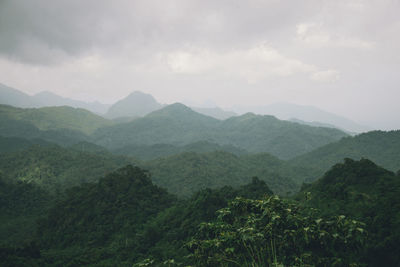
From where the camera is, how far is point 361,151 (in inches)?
2566

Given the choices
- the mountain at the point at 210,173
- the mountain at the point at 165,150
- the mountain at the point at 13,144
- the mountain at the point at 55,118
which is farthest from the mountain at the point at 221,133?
the mountain at the point at 210,173

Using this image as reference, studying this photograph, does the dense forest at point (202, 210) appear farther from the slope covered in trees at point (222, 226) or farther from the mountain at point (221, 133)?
the mountain at point (221, 133)

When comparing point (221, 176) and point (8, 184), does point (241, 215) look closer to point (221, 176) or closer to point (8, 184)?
point (8, 184)

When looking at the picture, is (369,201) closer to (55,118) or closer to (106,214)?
(106,214)

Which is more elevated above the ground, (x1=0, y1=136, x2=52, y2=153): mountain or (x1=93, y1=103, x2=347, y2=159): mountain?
(x1=93, y1=103, x2=347, y2=159): mountain

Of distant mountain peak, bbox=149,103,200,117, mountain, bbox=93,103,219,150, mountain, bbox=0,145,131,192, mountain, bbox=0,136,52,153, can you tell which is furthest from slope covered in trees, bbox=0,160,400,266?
distant mountain peak, bbox=149,103,200,117

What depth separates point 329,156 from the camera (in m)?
68.4

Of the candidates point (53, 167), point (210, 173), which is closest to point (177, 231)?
point (210, 173)

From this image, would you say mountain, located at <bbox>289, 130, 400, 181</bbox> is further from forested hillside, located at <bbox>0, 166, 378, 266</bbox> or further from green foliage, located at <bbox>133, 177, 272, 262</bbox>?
forested hillside, located at <bbox>0, 166, 378, 266</bbox>

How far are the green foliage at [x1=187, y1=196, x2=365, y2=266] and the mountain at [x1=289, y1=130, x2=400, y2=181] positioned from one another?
54216mm

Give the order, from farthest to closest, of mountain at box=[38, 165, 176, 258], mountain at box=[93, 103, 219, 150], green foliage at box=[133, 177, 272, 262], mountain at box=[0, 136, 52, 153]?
mountain at box=[93, 103, 219, 150]
mountain at box=[0, 136, 52, 153]
mountain at box=[38, 165, 176, 258]
green foliage at box=[133, 177, 272, 262]

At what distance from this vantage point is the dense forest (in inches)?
233

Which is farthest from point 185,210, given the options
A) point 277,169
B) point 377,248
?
point 277,169

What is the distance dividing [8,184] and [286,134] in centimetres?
10396
